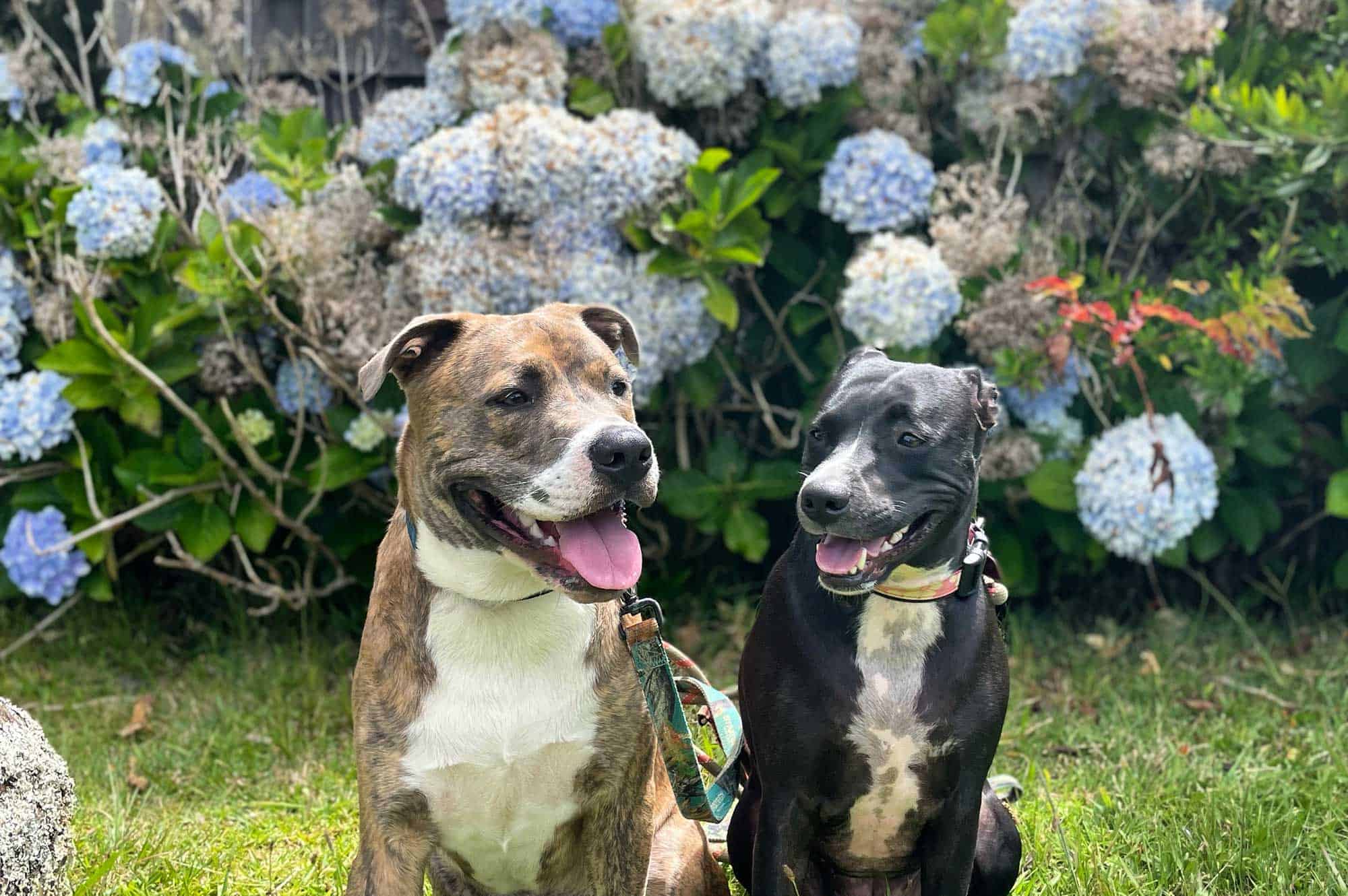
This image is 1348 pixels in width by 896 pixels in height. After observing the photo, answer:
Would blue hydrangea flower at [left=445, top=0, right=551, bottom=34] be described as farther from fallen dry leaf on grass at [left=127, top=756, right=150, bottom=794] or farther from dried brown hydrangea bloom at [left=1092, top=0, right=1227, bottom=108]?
fallen dry leaf on grass at [left=127, top=756, right=150, bottom=794]

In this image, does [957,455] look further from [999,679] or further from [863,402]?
[999,679]

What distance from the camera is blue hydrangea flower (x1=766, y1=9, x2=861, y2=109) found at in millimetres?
4953

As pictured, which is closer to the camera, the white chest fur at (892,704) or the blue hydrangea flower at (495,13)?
the white chest fur at (892,704)

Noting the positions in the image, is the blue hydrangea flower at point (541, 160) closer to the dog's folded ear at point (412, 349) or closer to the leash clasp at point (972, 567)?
the dog's folded ear at point (412, 349)

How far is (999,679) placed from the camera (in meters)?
2.73

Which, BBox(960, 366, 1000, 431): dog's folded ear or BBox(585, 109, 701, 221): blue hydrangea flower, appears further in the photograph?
BBox(585, 109, 701, 221): blue hydrangea flower

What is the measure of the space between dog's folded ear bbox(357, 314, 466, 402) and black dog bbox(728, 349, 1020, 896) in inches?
30.6

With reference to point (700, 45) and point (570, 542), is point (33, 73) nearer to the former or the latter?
point (700, 45)

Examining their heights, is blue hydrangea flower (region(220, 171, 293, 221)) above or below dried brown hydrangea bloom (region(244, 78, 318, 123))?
below

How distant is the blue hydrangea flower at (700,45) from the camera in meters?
4.92

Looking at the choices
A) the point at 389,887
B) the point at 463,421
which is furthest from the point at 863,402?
the point at 389,887

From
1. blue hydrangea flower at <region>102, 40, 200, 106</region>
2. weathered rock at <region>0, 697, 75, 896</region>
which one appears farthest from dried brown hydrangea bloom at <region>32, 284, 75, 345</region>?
weathered rock at <region>0, 697, 75, 896</region>

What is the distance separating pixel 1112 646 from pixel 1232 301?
1.35m

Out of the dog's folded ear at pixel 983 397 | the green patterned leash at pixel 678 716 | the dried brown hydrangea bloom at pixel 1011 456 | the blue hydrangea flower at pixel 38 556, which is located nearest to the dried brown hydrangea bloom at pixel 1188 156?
the dried brown hydrangea bloom at pixel 1011 456
